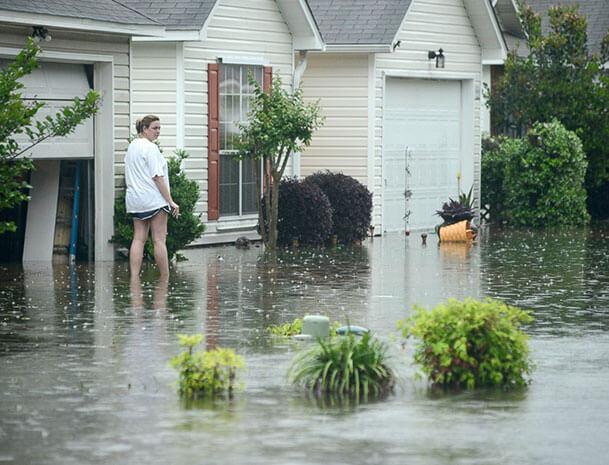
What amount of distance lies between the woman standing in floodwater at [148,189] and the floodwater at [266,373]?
49cm

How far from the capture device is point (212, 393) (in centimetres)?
847

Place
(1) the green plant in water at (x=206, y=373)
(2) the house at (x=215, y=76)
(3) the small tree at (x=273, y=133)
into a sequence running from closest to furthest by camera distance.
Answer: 1. (1) the green plant in water at (x=206, y=373)
2. (3) the small tree at (x=273, y=133)
3. (2) the house at (x=215, y=76)

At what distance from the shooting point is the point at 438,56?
997 inches

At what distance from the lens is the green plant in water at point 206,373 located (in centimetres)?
842

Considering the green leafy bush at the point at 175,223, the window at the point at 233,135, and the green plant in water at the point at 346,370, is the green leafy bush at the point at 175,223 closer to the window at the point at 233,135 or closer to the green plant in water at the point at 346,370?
the window at the point at 233,135

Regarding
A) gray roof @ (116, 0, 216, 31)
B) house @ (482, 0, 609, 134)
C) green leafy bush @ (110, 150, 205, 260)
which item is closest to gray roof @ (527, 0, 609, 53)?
house @ (482, 0, 609, 134)

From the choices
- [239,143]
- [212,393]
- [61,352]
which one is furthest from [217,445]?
[239,143]

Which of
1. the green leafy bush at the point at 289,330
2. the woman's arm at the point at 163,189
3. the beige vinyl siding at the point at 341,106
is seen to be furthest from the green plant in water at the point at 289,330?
the beige vinyl siding at the point at 341,106

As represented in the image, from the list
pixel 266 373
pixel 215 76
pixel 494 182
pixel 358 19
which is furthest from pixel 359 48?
pixel 266 373

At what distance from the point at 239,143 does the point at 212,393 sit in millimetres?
12196

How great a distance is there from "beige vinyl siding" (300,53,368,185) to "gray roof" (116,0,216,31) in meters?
4.07

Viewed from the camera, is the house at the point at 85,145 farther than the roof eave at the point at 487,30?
No

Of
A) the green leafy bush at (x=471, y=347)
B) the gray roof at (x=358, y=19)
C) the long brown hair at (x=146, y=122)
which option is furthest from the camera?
the gray roof at (x=358, y=19)

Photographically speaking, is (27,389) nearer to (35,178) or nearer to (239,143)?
(35,178)
